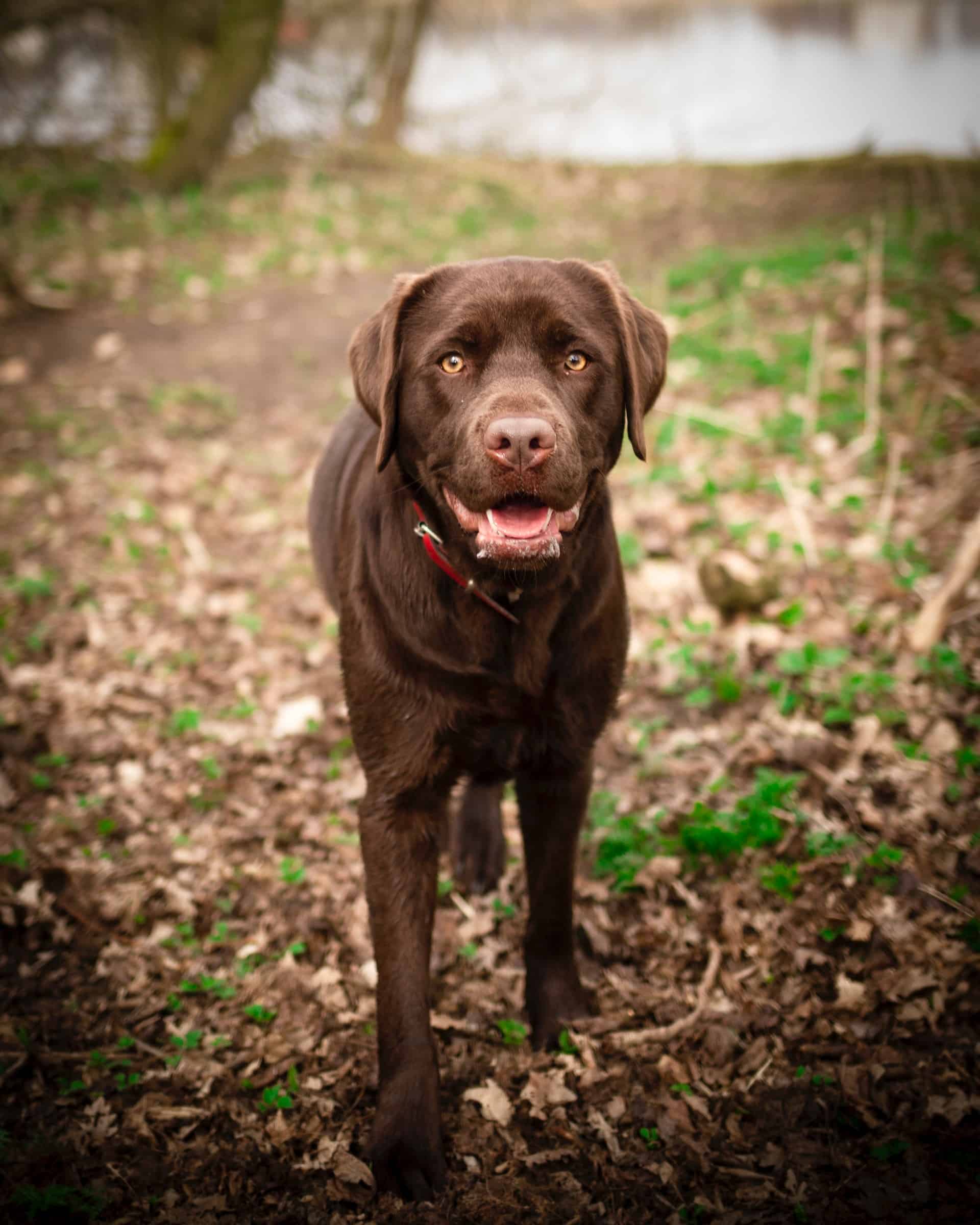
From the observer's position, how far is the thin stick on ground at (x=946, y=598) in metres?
4.09

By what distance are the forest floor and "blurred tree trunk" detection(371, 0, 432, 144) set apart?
23.6ft

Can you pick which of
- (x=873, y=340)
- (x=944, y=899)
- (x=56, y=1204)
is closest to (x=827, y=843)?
(x=944, y=899)

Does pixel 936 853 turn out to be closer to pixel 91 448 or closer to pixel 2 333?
pixel 91 448

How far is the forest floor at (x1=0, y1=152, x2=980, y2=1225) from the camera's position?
270 cm

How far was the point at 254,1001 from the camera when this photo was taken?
10.6ft

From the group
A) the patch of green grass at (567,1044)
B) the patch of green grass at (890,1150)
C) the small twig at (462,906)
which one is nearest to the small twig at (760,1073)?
the patch of green grass at (890,1150)

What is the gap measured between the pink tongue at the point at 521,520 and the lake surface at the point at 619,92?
925 cm

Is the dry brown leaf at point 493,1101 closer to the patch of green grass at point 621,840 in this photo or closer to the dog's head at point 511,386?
the patch of green grass at point 621,840

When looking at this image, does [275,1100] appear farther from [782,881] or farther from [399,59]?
[399,59]

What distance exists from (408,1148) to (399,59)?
1365 centimetres

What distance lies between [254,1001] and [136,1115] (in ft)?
1.63

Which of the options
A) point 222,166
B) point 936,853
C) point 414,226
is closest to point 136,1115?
point 936,853

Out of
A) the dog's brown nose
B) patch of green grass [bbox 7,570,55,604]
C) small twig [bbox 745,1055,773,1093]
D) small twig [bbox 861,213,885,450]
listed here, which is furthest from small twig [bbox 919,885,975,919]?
patch of green grass [bbox 7,570,55,604]

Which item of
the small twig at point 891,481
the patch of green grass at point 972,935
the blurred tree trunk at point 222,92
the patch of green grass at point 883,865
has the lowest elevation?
the patch of green grass at point 972,935
